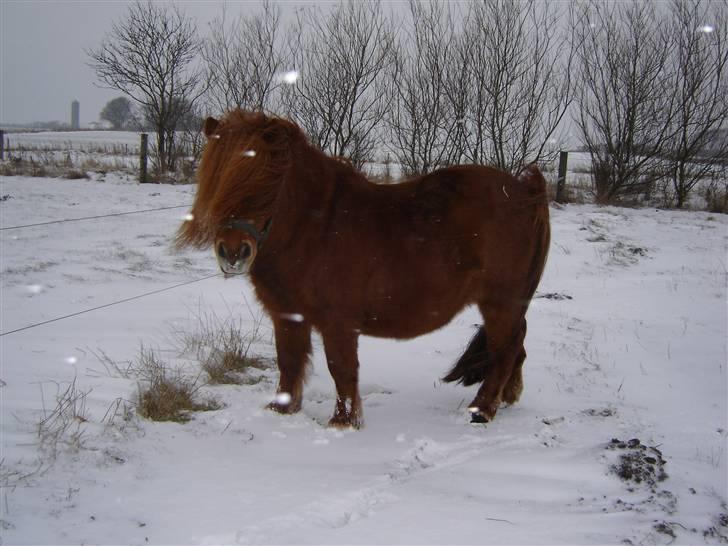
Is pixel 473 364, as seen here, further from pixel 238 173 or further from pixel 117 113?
pixel 117 113

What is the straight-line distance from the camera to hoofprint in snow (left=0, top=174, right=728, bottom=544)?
196 centimetres

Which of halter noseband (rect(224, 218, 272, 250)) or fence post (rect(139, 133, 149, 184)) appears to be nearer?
halter noseband (rect(224, 218, 272, 250))

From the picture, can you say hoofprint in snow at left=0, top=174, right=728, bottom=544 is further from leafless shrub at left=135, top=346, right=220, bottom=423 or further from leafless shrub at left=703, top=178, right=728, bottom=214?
leafless shrub at left=703, top=178, right=728, bottom=214

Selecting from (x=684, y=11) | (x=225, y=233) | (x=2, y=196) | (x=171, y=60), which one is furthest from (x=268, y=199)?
(x=171, y=60)

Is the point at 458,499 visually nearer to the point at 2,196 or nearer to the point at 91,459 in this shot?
the point at 91,459

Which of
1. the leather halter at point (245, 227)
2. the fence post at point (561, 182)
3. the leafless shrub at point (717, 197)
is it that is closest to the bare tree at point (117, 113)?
the fence post at point (561, 182)

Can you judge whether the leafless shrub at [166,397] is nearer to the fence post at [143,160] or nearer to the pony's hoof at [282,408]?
the pony's hoof at [282,408]

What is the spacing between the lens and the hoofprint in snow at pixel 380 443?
196 cm

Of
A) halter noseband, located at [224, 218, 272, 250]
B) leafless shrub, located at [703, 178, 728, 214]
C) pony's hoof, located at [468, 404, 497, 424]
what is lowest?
pony's hoof, located at [468, 404, 497, 424]

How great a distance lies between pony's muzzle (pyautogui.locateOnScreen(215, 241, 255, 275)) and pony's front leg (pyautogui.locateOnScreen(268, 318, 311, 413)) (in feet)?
2.26

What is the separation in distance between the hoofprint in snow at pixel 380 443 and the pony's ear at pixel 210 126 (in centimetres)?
93

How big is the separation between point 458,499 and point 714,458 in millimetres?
1521

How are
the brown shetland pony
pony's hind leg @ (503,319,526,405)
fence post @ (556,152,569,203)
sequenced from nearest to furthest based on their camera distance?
the brown shetland pony < pony's hind leg @ (503,319,526,405) < fence post @ (556,152,569,203)

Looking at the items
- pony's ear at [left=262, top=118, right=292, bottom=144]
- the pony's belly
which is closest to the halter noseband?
pony's ear at [left=262, top=118, right=292, bottom=144]
